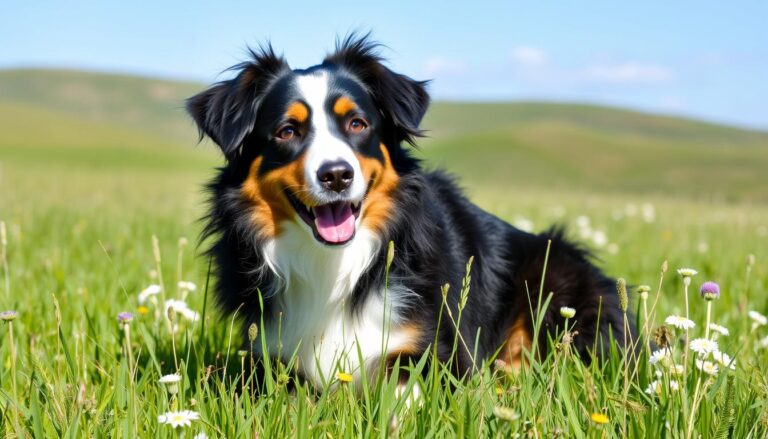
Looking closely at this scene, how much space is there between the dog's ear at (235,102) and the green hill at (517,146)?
2162 centimetres

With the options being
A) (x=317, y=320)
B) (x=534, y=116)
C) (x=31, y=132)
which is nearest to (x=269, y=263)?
(x=317, y=320)

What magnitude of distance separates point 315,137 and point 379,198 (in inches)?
15.8

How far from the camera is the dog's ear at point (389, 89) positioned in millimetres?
3584

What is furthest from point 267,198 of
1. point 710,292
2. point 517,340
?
point 710,292

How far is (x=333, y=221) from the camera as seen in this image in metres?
3.37

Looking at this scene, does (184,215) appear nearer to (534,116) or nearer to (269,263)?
(269,263)

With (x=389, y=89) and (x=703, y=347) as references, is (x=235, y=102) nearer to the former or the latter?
(x=389, y=89)

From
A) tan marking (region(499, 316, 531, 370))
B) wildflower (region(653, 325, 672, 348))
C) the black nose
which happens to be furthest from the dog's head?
wildflower (region(653, 325, 672, 348))

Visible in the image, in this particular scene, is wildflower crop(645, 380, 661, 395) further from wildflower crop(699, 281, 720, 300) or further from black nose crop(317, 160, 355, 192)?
black nose crop(317, 160, 355, 192)

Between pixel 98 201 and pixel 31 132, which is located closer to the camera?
pixel 98 201

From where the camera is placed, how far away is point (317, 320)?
3.50 meters

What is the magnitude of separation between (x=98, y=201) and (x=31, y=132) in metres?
39.1

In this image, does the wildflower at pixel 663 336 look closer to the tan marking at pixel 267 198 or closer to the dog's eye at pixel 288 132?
the tan marking at pixel 267 198

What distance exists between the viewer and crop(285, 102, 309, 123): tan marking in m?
3.38
